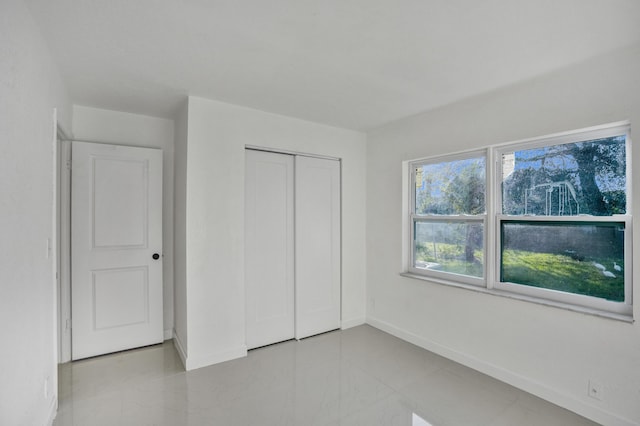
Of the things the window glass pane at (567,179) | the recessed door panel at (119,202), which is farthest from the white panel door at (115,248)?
the window glass pane at (567,179)

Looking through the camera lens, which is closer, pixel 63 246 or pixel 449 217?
pixel 63 246

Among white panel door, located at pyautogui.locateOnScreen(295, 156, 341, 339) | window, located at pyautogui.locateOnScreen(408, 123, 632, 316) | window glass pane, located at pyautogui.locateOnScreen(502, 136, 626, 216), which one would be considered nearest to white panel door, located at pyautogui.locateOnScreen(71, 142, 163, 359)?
white panel door, located at pyautogui.locateOnScreen(295, 156, 341, 339)

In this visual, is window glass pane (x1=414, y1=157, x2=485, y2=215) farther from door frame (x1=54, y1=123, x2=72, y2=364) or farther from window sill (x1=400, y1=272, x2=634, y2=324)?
door frame (x1=54, y1=123, x2=72, y2=364)

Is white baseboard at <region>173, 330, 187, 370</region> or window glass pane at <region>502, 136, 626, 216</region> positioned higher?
window glass pane at <region>502, 136, 626, 216</region>

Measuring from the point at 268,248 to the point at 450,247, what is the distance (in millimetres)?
1972

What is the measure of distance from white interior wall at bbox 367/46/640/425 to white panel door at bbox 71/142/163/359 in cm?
265

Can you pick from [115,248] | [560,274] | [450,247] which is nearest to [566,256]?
[560,274]

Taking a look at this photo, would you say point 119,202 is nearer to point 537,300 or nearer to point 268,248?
point 268,248

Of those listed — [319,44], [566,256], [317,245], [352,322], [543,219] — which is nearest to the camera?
[319,44]

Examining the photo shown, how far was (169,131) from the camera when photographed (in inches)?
142

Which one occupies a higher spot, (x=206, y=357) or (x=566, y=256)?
(x=566, y=256)

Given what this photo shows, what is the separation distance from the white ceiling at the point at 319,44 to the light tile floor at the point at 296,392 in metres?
2.51

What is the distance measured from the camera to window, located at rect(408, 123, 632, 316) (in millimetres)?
2238

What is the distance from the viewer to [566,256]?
2471mm
